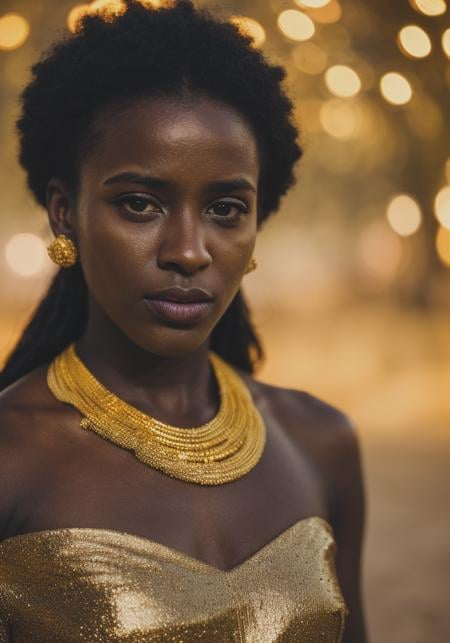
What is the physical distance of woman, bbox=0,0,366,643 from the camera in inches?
67.6

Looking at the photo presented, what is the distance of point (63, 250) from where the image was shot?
6.29ft

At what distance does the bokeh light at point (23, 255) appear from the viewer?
15844mm

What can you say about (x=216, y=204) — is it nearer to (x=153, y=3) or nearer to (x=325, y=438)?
(x=153, y=3)

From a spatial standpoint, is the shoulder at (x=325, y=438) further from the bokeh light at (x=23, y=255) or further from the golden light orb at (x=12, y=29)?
the bokeh light at (x=23, y=255)

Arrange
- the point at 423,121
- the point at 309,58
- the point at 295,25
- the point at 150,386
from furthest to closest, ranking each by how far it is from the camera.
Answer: the point at 423,121
the point at 309,58
the point at 295,25
the point at 150,386

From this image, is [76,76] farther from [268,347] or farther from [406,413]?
[268,347]

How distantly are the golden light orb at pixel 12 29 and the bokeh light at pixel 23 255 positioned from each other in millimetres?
7164

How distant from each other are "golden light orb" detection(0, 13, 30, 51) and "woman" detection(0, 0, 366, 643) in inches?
244

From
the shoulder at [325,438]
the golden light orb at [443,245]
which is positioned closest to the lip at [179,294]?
the shoulder at [325,438]

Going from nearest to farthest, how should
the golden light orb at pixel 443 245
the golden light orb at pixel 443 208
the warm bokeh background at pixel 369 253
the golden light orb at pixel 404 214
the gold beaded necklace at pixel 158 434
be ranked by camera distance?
the gold beaded necklace at pixel 158 434
the warm bokeh background at pixel 369 253
the golden light orb at pixel 443 208
the golden light orb at pixel 443 245
the golden light orb at pixel 404 214

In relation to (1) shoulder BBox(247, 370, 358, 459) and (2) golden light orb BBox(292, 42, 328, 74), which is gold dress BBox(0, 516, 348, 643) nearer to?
(1) shoulder BBox(247, 370, 358, 459)

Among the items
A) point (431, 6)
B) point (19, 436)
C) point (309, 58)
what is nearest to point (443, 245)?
point (309, 58)

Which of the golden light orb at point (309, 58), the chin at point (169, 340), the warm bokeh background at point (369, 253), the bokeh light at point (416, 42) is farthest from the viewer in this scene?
the golden light orb at point (309, 58)

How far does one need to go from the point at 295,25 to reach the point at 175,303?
5472mm
